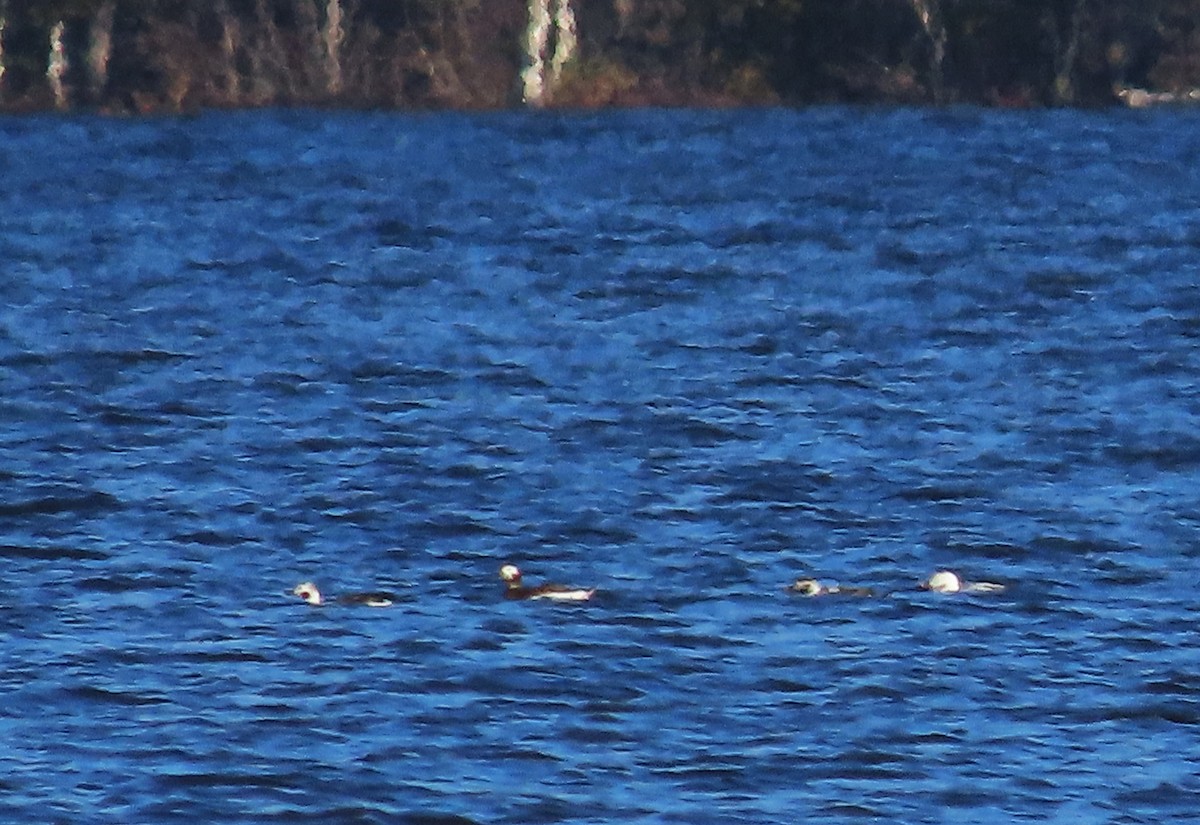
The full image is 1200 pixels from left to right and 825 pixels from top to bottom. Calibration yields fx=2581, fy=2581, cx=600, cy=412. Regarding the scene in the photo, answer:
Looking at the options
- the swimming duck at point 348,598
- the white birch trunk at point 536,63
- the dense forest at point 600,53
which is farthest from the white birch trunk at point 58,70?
the swimming duck at point 348,598

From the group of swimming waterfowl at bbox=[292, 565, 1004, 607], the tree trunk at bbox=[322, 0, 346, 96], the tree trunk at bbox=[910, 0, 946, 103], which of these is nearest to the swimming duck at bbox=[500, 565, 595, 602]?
the group of swimming waterfowl at bbox=[292, 565, 1004, 607]

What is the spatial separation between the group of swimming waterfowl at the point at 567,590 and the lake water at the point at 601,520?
0.16 metres

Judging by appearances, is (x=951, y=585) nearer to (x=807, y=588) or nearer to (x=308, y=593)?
(x=807, y=588)

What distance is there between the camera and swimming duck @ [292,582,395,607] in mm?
14281

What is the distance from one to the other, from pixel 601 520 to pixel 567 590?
2.13 meters

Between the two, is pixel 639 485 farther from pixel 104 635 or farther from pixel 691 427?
pixel 104 635

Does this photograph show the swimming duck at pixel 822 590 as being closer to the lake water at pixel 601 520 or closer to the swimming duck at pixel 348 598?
the lake water at pixel 601 520

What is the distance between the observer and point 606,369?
23375mm

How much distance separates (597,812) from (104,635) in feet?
12.6

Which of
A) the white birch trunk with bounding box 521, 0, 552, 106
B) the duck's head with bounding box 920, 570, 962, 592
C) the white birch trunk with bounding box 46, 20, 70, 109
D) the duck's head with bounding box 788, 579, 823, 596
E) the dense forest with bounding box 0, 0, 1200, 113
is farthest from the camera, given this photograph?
the dense forest with bounding box 0, 0, 1200, 113

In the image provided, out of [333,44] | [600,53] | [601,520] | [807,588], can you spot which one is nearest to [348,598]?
[807,588]

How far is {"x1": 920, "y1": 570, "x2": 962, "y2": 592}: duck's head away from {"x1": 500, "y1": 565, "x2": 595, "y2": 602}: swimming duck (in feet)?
6.28

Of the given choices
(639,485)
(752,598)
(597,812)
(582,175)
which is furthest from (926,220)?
(597,812)

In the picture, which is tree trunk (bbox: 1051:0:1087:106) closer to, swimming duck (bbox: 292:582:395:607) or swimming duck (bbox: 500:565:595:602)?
swimming duck (bbox: 500:565:595:602)
